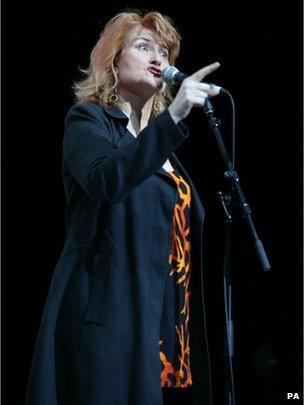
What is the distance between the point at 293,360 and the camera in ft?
10.3

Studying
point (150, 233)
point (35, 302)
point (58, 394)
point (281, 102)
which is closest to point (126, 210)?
point (150, 233)

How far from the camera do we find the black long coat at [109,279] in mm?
1632

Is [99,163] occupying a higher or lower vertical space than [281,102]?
lower

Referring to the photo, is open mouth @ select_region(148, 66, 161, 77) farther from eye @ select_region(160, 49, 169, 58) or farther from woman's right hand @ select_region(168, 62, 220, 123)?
woman's right hand @ select_region(168, 62, 220, 123)

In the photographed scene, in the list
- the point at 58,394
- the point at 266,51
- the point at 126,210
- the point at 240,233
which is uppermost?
the point at 266,51

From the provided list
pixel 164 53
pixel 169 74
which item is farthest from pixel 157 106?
pixel 169 74

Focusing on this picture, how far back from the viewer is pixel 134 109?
6.93 ft

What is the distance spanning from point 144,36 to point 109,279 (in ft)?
2.73

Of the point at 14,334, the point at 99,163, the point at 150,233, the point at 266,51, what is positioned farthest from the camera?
the point at 266,51

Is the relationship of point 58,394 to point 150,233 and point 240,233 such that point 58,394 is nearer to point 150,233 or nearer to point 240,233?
point 150,233

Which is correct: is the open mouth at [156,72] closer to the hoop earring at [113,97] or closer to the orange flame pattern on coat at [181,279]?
the hoop earring at [113,97]

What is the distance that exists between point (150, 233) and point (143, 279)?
0.12 meters
